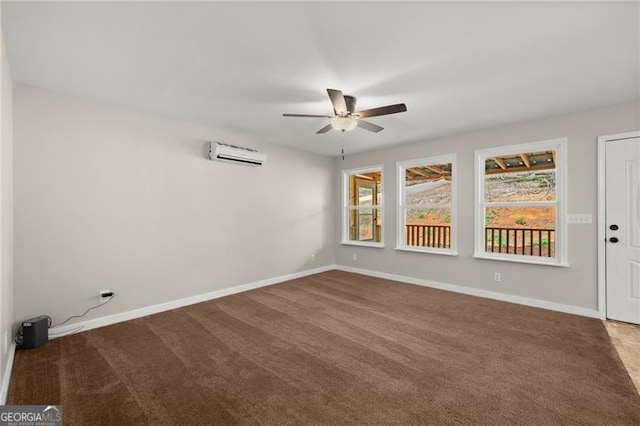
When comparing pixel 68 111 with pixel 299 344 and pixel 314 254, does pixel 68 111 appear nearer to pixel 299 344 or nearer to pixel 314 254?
pixel 299 344

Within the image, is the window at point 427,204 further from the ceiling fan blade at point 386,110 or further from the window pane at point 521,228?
the ceiling fan blade at point 386,110

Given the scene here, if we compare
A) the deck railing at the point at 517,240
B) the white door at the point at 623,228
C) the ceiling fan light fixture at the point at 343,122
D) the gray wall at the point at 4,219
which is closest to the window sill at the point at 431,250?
the deck railing at the point at 517,240

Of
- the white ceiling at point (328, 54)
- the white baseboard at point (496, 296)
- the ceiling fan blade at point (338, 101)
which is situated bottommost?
the white baseboard at point (496, 296)

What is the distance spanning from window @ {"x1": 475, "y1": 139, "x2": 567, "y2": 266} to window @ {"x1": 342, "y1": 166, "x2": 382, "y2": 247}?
2.06 m

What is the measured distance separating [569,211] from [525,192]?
0.60 m

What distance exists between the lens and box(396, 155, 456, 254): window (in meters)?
4.75

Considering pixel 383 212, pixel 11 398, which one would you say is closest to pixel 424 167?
pixel 383 212

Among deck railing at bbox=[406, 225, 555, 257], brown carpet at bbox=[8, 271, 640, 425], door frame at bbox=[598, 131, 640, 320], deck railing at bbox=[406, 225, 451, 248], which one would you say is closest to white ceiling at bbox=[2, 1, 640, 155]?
door frame at bbox=[598, 131, 640, 320]

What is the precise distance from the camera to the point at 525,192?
4.07 m

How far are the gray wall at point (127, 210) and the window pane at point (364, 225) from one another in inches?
77.1

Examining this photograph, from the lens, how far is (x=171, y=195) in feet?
12.4

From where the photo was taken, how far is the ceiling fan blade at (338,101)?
2.42 meters

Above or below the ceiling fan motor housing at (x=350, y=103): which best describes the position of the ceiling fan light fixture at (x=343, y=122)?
below

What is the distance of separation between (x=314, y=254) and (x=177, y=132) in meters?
3.36
